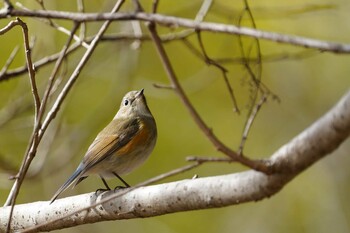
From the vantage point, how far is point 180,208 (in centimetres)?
282

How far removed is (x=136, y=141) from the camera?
4707 millimetres

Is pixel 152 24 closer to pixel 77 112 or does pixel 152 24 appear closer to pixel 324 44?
pixel 324 44

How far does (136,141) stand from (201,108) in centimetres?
384

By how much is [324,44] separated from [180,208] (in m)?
1.00

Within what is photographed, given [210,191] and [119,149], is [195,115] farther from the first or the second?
[119,149]

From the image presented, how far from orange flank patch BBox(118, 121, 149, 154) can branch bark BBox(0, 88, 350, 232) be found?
0.82 meters

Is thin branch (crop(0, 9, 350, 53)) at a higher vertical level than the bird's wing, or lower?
higher

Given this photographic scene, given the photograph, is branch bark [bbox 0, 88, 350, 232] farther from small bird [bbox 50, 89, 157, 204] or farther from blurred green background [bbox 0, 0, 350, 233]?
blurred green background [bbox 0, 0, 350, 233]

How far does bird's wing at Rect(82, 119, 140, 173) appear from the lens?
4594 mm

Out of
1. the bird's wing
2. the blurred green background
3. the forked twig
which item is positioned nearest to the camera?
the forked twig

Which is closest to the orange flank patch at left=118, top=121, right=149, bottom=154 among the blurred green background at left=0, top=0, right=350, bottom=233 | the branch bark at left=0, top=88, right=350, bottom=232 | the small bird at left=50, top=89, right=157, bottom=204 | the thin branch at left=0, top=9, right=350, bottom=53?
the small bird at left=50, top=89, right=157, bottom=204

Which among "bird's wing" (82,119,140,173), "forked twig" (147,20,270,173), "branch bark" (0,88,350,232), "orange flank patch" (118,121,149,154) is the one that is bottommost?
"orange flank patch" (118,121,149,154)

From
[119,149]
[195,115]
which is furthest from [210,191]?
[119,149]

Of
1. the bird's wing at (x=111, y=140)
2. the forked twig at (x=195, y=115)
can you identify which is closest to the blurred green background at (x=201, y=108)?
the bird's wing at (x=111, y=140)
